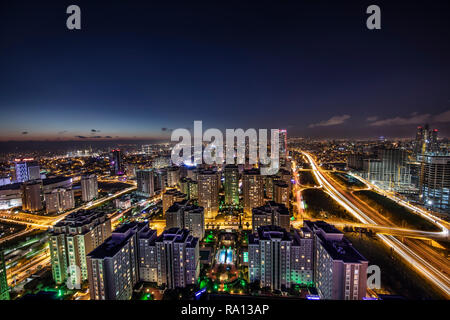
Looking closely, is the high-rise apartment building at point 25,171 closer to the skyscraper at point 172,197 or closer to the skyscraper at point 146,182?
the skyscraper at point 146,182

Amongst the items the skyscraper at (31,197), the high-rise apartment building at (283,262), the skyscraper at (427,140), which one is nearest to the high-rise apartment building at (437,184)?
the skyscraper at (427,140)

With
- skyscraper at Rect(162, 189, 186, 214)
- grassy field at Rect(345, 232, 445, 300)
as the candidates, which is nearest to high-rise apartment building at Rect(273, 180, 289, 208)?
grassy field at Rect(345, 232, 445, 300)

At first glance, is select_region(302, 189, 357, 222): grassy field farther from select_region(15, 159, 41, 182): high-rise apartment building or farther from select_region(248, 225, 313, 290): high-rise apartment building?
select_region(15, 159, 41, 182): high-rise apartment building

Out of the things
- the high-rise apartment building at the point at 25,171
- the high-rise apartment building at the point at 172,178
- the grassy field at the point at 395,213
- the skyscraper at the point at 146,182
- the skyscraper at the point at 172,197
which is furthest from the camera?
the high-rise apartment building at the point at 25,171

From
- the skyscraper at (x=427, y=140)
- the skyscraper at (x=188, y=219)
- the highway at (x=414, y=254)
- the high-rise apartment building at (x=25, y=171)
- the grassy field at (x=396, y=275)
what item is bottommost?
the grassy field at (x=396, y=275)

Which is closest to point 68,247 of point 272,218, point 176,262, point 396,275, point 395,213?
point 176,262
